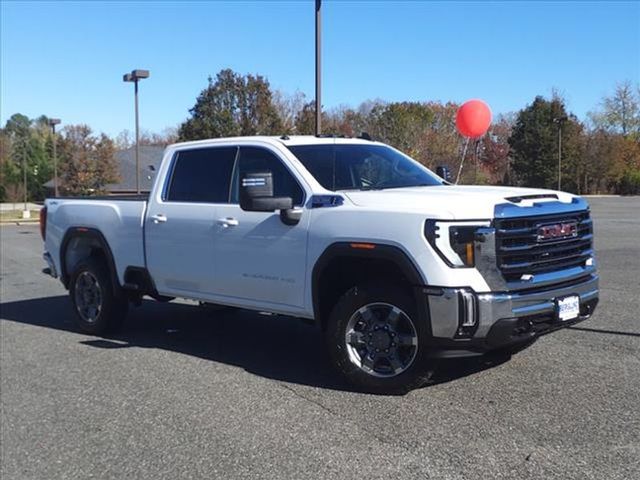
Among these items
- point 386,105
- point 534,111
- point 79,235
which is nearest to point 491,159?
point 534,111

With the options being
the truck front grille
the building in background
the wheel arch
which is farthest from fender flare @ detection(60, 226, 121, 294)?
the building in background

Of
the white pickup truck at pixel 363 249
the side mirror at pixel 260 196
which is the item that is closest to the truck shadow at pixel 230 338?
the white pickup truck at pixel 363 249

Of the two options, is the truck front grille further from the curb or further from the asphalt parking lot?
the curb

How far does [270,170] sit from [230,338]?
2240 millimetres

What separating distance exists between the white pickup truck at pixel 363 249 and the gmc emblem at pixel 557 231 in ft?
0.04

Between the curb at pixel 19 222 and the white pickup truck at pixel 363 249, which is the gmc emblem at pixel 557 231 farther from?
the curb at pixel 19 222

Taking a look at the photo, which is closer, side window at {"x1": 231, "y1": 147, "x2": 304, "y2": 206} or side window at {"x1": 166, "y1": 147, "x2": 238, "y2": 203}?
side window at {"x1": 231, "y1": 147, "x2": 304, "y2": 206}

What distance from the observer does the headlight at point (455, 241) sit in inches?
183

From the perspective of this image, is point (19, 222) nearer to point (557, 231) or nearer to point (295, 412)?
point (295, 412)

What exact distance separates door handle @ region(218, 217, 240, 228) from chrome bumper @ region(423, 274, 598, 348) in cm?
207

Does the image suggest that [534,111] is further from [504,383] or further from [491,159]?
[504,383]

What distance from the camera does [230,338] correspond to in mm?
7453

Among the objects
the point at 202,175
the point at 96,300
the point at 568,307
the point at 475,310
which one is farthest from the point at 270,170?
the point at 96,300

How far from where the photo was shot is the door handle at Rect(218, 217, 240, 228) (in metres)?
6.10
